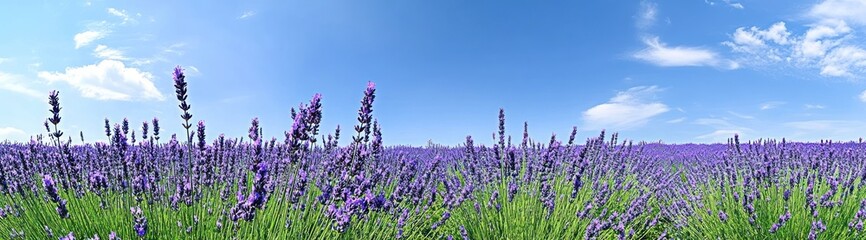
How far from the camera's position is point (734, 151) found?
18.5 feet

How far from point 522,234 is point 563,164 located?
1736mm

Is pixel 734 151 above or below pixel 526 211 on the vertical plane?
above

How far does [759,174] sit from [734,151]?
2007mm

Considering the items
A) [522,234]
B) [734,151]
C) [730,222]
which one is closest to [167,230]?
[522,234]

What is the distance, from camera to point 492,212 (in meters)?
3.41

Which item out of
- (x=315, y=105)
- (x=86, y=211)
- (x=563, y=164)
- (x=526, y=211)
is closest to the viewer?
(x=315, y=105)

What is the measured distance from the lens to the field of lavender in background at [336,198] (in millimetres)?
2242

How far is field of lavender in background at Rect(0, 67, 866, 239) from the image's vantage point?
2.24 metres

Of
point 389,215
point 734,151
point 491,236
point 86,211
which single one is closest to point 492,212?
point 491,236

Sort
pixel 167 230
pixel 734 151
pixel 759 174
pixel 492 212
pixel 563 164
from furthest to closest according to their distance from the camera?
pixel 734 151 < pixel 563 164 < pixel 759 174 < pixel 492 212 < pixel 167 230

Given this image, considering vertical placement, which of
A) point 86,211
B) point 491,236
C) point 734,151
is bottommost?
point 491,236

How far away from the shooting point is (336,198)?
2.12 metres

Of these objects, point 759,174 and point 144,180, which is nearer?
point 144,180

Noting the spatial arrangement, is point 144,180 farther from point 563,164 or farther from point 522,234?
point 563,164
